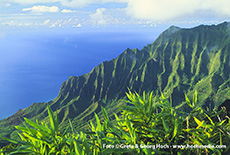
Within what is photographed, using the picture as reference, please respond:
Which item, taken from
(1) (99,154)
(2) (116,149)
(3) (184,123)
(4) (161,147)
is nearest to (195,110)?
(3) (184,123)

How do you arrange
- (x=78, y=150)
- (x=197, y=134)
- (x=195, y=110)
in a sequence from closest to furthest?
(x=78, y=150) → (x=197, y=134) → (x=195, y=110)

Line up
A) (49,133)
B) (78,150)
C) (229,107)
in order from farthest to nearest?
(229,107), (49,133), (78,150)

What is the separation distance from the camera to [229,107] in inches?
168

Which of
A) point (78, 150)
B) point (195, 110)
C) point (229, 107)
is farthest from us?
point (229, 107)

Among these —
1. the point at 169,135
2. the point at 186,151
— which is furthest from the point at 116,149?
the point at 186,151

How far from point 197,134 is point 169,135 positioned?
14.2 inches

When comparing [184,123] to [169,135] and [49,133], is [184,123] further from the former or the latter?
[49,133]

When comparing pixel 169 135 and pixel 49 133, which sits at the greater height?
pixel 49 133

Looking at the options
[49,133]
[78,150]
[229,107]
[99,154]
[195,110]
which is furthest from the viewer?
[229,107]

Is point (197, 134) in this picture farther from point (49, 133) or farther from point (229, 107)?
point (229, 107)

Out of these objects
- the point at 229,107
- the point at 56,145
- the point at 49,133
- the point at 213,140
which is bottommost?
the point at 229,107

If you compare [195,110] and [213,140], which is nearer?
[213,140]

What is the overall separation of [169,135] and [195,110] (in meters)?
0.57

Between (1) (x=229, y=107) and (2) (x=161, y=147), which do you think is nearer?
(2) (x=161, y=147)
